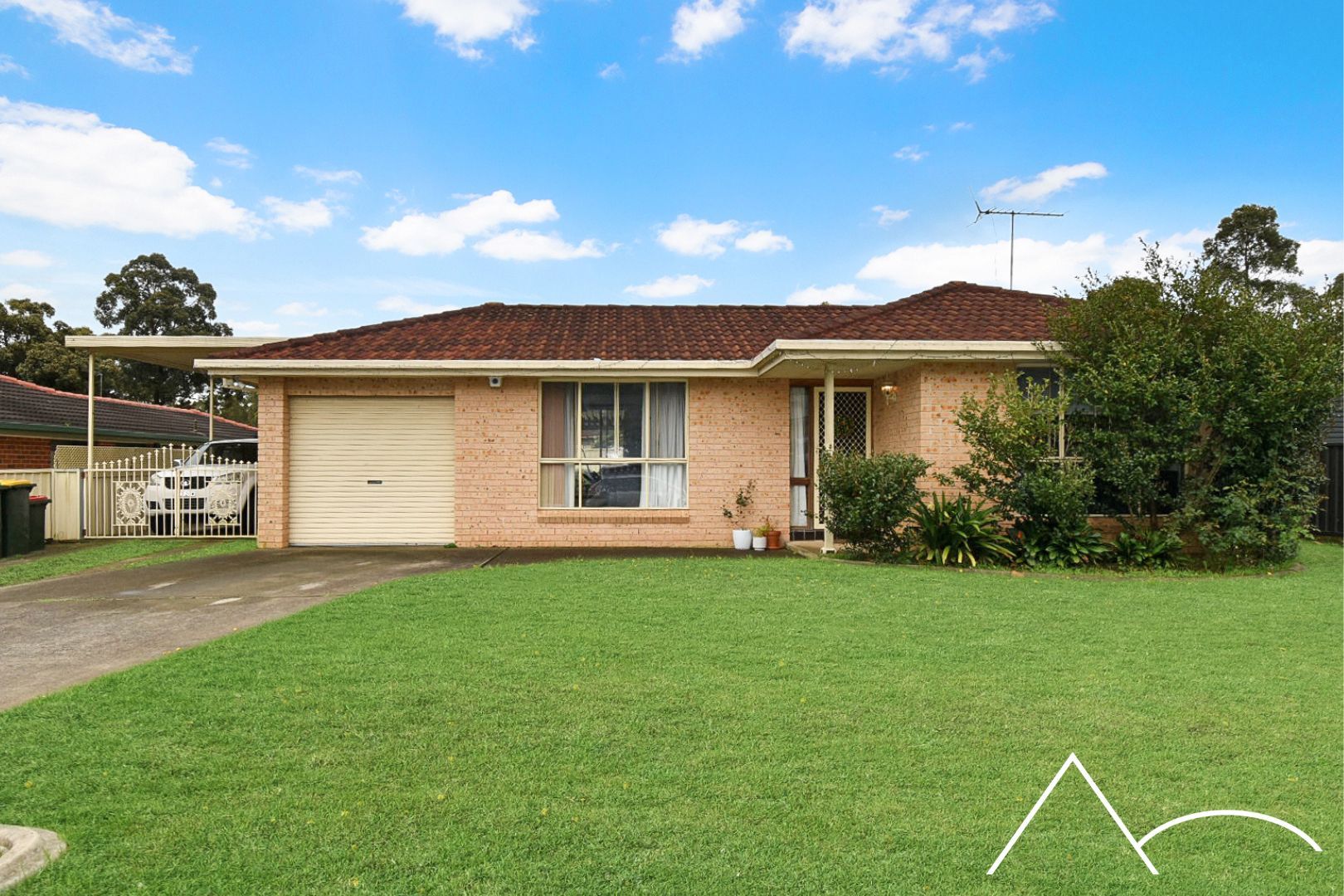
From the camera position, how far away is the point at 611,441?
12617 mm

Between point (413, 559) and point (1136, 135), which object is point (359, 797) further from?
point (1136, 135)

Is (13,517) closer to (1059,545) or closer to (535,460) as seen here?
(535,460)

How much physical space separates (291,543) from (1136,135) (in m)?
16.2

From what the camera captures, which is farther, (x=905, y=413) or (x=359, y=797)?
(x=905, y=413)

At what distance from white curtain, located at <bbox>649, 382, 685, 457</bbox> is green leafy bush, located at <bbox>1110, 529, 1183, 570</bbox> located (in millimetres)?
6167

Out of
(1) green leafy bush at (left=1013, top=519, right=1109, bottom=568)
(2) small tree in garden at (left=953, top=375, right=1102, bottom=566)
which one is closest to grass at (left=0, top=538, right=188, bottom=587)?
(2) small tree in garden at (left=953, top=375, right=1102, bottom=566)

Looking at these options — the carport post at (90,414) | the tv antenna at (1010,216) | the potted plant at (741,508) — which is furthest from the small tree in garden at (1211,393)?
the carport post at (90,414)

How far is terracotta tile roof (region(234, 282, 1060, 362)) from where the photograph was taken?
11641mm

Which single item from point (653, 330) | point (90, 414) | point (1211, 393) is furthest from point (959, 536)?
point (90, 414)

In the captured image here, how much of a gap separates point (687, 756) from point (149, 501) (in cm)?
1342

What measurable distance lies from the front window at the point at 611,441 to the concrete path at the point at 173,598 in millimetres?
949

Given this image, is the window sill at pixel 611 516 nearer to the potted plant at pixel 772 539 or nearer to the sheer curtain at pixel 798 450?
the potted plant at pixel 772 539

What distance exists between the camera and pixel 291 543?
1263 cm

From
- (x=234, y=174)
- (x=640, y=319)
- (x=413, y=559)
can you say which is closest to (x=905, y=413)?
(x=640, y=319)
